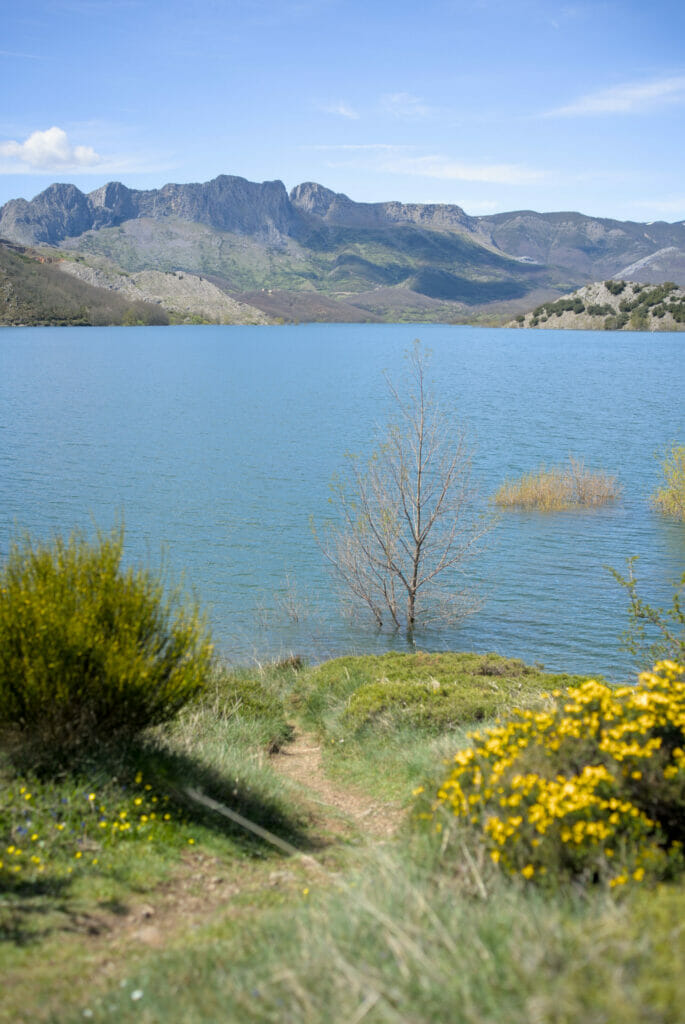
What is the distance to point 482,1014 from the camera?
10.8 ft

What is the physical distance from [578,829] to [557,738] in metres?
0.97

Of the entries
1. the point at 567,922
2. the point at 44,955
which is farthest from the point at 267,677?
the point at 567,922

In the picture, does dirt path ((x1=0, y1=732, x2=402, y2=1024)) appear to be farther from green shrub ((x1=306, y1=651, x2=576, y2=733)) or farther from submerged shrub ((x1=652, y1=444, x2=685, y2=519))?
submerged shrub ((x1=652, y1=444, x2=685, y2=519))

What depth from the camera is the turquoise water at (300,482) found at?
20422 mm

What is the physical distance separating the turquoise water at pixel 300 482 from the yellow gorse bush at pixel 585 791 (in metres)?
10.5

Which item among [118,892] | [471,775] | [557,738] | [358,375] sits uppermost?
[358,375]

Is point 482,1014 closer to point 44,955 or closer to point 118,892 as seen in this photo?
point 44,955

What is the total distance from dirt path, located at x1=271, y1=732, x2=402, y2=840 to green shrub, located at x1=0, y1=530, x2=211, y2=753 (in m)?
2.04

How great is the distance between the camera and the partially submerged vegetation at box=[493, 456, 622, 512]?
3133cm

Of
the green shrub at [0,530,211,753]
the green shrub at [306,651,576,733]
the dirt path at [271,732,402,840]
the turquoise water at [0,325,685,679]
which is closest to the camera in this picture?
the green shrub at [0,530,211,753]

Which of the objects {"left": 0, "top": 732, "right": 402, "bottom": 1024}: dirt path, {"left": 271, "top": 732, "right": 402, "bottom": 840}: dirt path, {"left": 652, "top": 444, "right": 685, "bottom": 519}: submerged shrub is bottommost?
{"left": 271, "top": 732, "right": 402, "bottom": 840}: dirt path

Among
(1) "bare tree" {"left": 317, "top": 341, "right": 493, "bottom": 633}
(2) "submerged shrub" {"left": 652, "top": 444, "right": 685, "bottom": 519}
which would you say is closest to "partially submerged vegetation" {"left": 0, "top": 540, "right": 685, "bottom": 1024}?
(1) "bare tree" {"left": 317, "top": 341, "right": 493, "bottom": 633}

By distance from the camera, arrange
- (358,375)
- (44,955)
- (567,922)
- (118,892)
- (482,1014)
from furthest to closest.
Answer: (358,375), (118,892), (44,955), (567,922), (482,1014)

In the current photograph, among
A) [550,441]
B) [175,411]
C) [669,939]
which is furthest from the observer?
[175,411]
